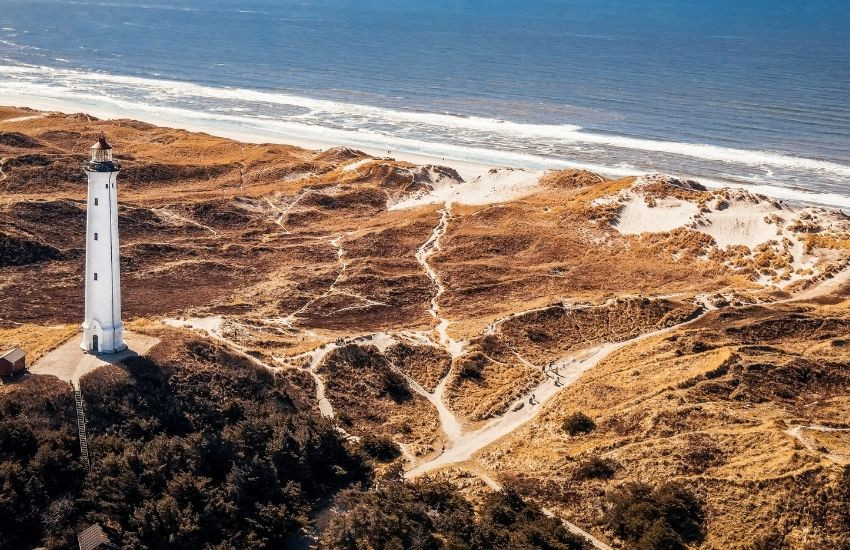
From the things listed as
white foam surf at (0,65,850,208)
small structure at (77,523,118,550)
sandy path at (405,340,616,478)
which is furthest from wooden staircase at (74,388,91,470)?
white foam surf at (0,65,850,208)

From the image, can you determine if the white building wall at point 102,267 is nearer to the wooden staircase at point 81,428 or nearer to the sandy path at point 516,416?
the wooden staircase at point 81,428

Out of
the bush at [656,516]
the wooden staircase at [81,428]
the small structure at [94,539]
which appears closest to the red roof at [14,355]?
the wooden staircase at [81,428]

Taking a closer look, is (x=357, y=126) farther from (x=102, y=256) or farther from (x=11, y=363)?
(x=11, y=363)

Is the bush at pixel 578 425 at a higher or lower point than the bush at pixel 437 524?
higher

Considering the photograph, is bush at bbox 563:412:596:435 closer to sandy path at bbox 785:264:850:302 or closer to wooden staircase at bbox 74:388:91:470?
wooden staircase at bbox 74:388:91:470

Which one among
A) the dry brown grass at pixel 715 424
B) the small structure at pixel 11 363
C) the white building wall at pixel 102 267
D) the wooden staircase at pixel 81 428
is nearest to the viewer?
the dry brown grass at pixel 715 424

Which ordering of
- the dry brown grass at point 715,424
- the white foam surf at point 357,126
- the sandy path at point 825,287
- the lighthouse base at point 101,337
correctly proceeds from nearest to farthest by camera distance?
the dry brown grass at point 715,424
the lighthouse base at point 101,337
the sandy path at point 825,287
the white foam surf at point 357,126

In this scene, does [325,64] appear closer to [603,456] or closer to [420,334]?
[420,334]
